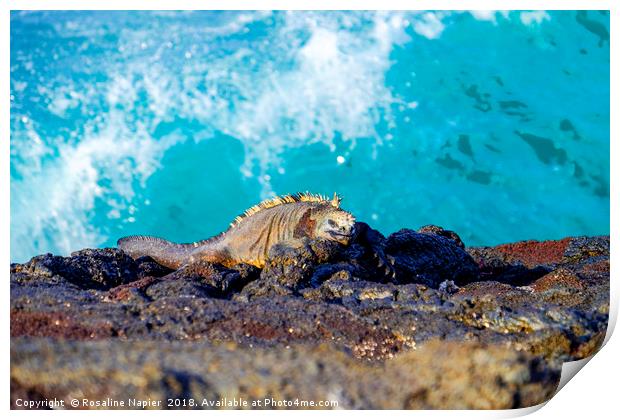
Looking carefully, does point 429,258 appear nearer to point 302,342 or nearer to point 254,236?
point 254,236

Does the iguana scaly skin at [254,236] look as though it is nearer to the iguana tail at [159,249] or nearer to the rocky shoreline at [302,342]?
the iguana tail at [159,249]

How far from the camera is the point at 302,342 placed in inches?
145

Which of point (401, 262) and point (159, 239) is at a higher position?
point (159, 239)

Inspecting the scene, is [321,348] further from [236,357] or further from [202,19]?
[202,19]

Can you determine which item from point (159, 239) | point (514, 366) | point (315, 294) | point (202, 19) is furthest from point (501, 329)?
point (202, 19)

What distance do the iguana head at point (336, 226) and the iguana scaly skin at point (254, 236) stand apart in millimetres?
13

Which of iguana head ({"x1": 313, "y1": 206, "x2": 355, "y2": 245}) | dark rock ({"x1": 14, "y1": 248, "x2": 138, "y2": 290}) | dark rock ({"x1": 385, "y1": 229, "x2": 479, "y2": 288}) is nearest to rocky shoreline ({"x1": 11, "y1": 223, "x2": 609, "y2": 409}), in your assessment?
dark rock ({"x1": 14, "y1": 248, "x2": 138, "y2": 290})

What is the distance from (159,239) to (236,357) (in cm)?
289

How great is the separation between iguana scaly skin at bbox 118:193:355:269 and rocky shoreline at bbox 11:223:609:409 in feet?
4.50

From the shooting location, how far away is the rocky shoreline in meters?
3.49

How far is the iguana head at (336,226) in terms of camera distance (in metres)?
5.48

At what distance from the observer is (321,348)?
3.63 metres

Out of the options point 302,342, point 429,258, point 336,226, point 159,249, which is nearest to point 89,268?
point 159,249

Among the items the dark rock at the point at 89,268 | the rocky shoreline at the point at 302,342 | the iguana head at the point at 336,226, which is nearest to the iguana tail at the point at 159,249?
the dark rock at the point at 89,268
